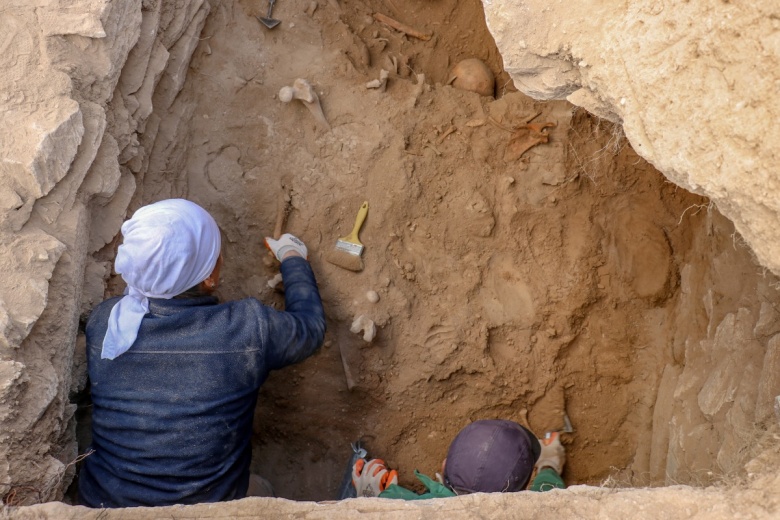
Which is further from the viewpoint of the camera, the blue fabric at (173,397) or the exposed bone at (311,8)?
the exposed bone at (311,8)

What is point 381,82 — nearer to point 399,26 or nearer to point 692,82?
point 399,26

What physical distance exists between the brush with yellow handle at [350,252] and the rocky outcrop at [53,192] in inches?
38.5

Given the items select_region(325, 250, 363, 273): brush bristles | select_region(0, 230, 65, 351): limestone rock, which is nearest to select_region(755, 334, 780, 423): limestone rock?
select_region(325, 250, 363, 273): brush bristles

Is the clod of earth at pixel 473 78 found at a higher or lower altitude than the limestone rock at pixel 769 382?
higher

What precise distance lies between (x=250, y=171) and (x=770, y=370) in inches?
92.4

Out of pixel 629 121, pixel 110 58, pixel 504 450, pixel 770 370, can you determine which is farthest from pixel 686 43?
pixel 110 58

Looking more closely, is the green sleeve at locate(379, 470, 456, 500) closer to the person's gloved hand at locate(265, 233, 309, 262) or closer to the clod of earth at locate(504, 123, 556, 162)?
the person's gloved hand at locate(265, 233, 309, 262)

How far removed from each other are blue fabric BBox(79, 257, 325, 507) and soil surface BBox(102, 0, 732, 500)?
79 cm

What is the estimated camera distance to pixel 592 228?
3.24 metres

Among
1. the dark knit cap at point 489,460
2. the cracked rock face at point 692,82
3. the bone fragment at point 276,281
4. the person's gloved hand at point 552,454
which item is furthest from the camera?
the person's gloved hand at point 552,454

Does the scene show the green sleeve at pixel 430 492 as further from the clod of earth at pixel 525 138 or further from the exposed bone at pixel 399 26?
the exposed bone at pixel 399 26

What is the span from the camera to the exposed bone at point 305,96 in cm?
307

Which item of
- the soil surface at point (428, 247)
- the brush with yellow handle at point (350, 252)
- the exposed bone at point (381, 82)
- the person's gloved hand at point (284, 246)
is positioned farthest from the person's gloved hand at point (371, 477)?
the exposed bone at point (381, 82)

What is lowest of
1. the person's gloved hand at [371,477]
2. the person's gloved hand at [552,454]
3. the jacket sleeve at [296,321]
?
the person's gloved hand at [371,477]
